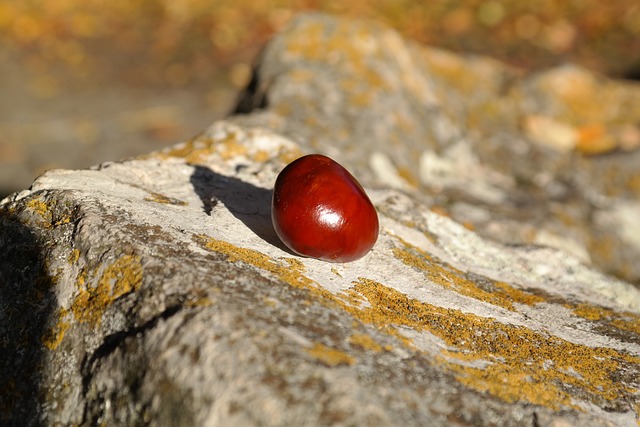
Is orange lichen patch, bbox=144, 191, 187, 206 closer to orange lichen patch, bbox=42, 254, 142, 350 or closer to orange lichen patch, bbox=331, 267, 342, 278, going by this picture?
orange lichen patch, bbox=42, 254, 142, 350

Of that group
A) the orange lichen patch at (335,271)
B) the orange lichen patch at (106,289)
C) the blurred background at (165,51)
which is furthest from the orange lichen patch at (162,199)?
the blurred background at (165,51)

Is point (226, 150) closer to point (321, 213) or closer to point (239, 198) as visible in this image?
point (239, 198)

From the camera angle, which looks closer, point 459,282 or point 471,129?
point 459,282

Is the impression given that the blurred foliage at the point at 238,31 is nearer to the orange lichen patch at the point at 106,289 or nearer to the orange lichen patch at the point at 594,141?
the orange lichen patch at the point at 594,141

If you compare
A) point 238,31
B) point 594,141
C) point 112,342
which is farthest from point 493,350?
point 238,31

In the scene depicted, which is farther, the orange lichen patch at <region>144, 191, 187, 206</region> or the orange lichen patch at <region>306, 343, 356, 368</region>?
Answer: the orange lichen patch at <region>144, 191, 187, 206</region>

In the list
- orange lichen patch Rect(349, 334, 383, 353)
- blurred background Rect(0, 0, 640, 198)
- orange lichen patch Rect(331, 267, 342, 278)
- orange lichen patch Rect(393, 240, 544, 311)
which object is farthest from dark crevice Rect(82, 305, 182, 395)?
blurred background Rect(0, 0, 640, 198)
